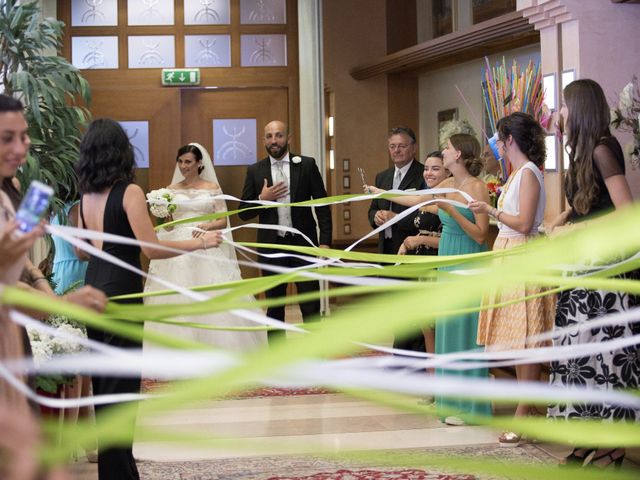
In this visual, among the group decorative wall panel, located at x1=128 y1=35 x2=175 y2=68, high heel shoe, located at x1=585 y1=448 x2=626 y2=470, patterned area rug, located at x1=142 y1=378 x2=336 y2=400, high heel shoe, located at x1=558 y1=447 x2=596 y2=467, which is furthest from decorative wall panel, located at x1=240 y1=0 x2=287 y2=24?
high heel shoe, located at x1=585 y1=448 x2=626 y2=470

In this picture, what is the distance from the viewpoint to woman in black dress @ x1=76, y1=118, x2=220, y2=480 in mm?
3770

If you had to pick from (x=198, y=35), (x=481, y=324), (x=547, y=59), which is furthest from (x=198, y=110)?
(x=481, y=324)

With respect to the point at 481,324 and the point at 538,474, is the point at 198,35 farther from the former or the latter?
the point at 538,474

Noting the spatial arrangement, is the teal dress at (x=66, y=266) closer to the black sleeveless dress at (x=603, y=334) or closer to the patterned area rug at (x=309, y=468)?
the patterned area rug at (x=309, y=468)

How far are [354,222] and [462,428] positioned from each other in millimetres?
8264

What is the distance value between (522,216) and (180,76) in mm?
5910

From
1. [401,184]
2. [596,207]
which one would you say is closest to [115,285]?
[596,207]

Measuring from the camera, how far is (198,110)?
10422mm

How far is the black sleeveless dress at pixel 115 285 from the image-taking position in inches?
147

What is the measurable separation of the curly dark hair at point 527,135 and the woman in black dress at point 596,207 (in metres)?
0.77

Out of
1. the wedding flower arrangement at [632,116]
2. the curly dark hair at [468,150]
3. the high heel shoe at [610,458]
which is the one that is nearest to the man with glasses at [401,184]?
the curly dark hair at [468,150]

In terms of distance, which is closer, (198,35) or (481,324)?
(481,324)

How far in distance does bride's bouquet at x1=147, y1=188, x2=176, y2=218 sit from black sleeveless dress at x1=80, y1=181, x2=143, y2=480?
3233 mm

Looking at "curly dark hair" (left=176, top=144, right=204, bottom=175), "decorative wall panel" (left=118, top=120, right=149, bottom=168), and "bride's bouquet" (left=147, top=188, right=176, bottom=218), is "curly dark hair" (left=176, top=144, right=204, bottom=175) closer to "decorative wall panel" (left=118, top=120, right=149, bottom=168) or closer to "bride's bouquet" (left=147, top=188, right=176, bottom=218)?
"bride's bouquet" (left=147, top=188, right=176, bottom=218)
